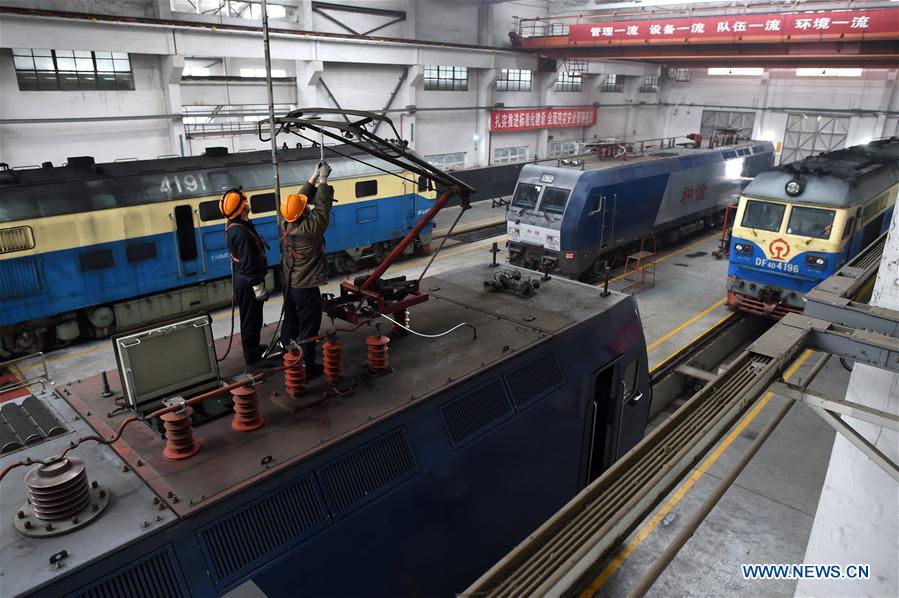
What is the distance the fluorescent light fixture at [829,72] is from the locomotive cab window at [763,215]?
23877 mm

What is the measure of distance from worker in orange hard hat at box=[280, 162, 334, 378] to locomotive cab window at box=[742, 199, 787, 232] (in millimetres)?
11002

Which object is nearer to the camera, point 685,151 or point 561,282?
point 561,282

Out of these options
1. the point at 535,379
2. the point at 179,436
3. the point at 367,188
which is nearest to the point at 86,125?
the point at 367,188

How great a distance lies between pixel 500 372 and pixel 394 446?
135cm

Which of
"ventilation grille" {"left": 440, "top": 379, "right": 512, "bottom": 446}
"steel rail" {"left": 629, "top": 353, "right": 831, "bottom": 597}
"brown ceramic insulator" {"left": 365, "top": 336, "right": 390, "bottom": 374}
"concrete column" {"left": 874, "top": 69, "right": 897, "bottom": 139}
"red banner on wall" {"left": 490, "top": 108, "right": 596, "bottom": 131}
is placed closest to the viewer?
"steel rail" {"left": 629, "top": 353, "right": 831, "bottom": 597}

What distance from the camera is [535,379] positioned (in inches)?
222

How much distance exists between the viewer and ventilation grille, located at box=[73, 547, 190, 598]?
121 inches

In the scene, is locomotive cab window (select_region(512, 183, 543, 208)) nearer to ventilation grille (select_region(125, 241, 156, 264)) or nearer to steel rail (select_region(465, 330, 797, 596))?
ventilation grille (select_region(125, 241, 156, 264))

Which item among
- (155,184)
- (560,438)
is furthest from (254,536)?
(155,184)

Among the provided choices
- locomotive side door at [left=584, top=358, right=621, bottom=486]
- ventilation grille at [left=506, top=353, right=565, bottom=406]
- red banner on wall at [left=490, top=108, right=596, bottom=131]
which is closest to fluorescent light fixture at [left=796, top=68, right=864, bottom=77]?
red banner on wall at [left=490, top=108, right=596, bottom=131]

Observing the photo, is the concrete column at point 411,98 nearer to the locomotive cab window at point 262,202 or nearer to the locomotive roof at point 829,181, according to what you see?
the locomotive cab window at point 262,202

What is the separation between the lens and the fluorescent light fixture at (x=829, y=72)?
30344mm

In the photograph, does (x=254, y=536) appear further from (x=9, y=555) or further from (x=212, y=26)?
(x=212, y=26)

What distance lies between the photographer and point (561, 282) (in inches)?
303
